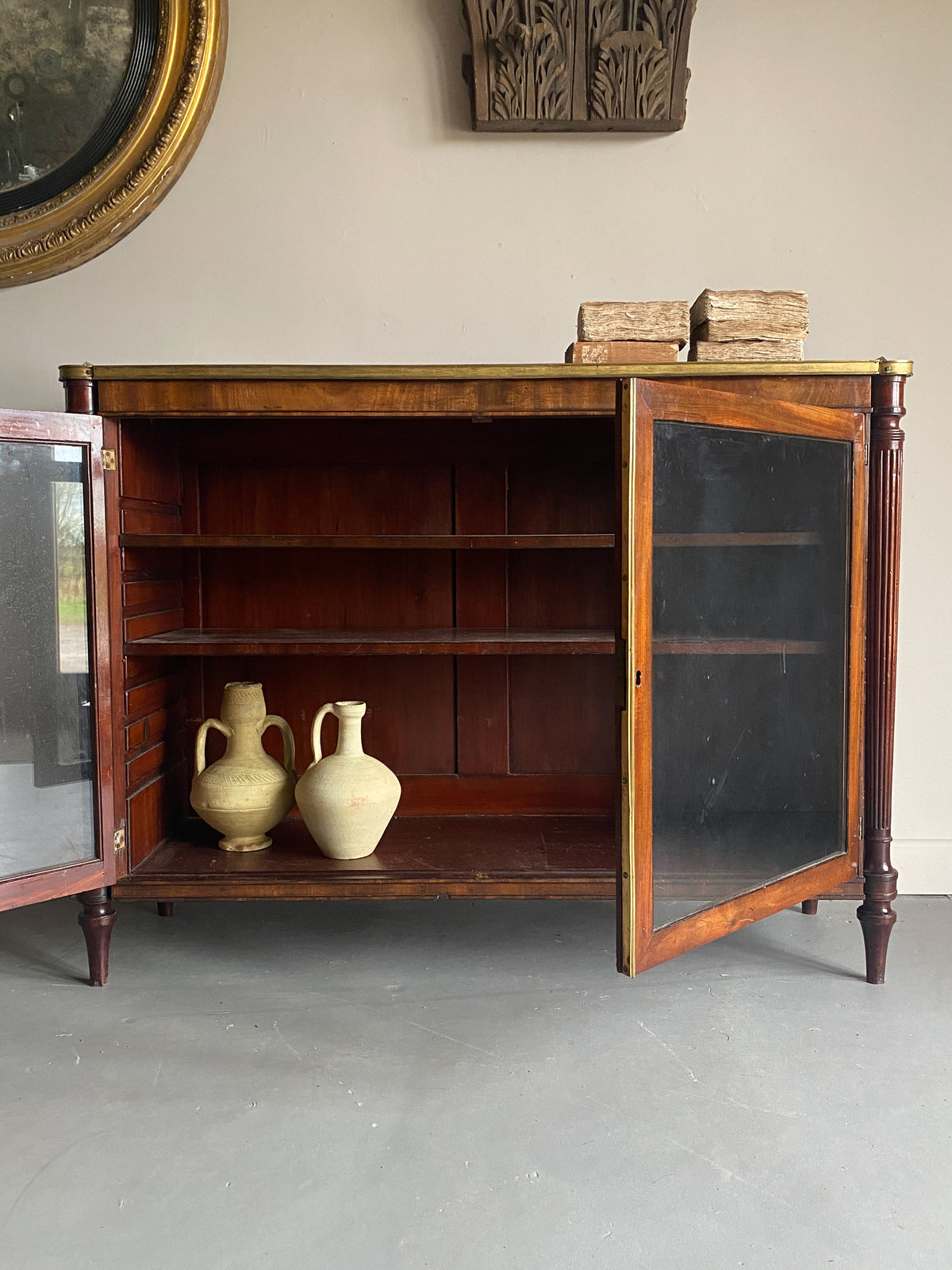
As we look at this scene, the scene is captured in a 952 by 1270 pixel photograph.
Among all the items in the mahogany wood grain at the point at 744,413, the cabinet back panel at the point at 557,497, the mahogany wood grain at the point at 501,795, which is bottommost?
the mahogany wood grain at the point at 501,795

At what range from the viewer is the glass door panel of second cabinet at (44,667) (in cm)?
202

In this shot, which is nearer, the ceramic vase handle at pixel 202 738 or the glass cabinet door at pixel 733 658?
the glass cabinet door at pixel 733 658

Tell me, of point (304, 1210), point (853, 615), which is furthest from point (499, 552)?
point (304, 1210)

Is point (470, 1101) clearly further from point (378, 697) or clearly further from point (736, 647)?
point (378, 697)

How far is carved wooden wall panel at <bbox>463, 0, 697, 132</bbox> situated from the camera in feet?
8.11

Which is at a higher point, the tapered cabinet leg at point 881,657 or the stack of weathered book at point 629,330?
the stack of weathered book at point 629,330

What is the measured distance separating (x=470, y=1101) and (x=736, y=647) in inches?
37.2

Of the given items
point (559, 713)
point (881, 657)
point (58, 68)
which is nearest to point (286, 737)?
point (559, 713)

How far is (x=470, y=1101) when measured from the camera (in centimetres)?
169

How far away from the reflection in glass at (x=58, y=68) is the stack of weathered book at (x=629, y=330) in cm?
141

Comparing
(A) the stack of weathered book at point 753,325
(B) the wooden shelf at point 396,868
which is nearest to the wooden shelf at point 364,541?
Result: (A) the stack of weathered book at point 753,325

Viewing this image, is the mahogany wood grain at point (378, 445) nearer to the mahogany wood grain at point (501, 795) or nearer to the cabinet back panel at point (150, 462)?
the cabinet back panel at point (150, 462)

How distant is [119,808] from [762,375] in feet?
5.34

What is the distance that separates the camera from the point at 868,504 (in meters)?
2.10
